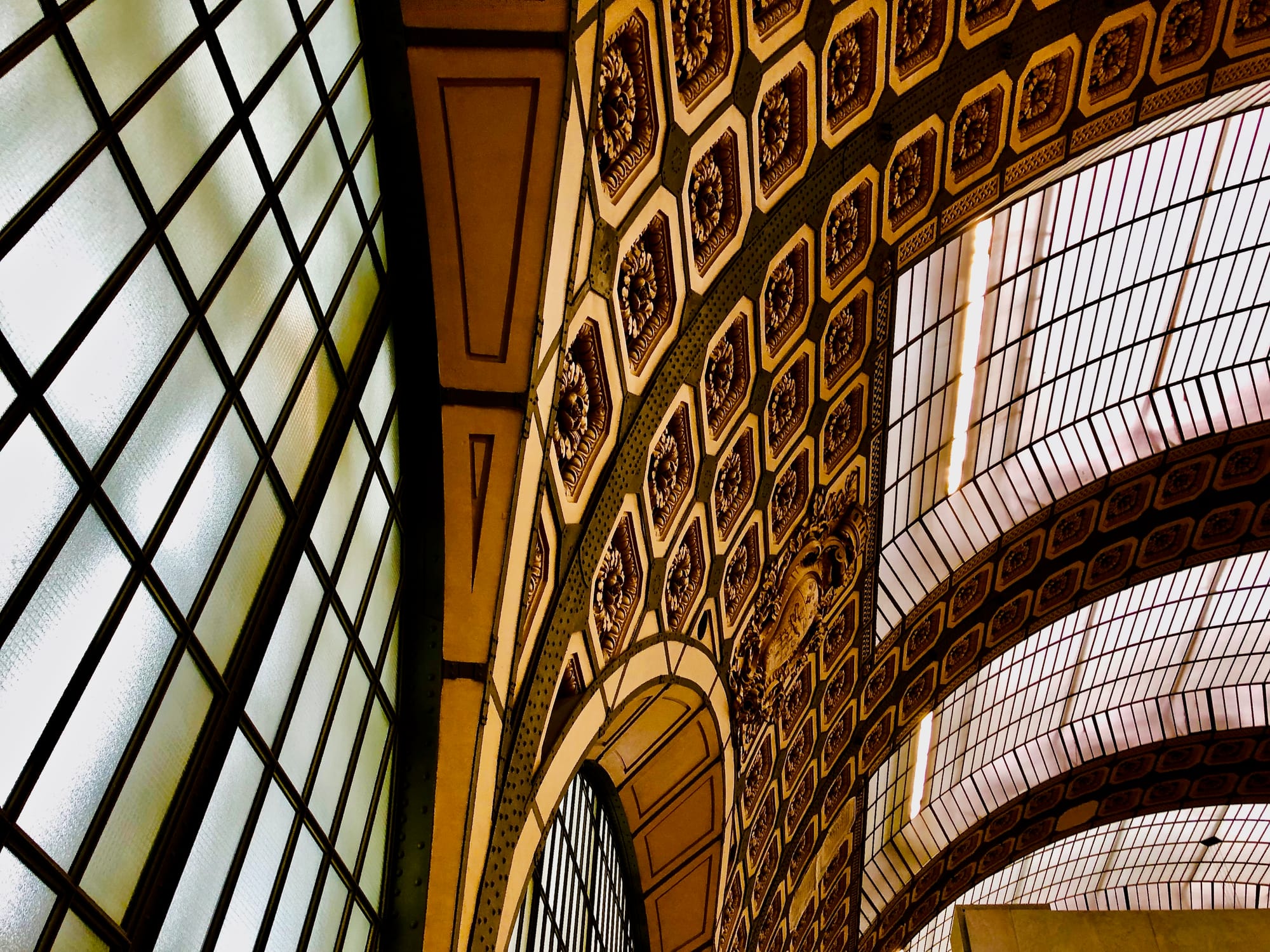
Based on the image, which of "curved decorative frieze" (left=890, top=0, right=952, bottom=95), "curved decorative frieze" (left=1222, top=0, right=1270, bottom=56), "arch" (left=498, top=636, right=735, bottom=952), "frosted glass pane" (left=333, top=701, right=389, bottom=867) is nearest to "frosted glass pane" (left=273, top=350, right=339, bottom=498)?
"frosted glass pane" (left=333, top=701, right=389, bottom=867)

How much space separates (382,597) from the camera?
6148 mm

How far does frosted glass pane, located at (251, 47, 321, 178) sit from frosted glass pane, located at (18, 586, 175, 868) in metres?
2.09

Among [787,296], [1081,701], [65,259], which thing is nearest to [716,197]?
[787,296]

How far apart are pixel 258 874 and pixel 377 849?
1.63 metres

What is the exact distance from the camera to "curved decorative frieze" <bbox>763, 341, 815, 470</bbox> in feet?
37.6

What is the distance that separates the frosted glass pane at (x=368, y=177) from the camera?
18.6 ft

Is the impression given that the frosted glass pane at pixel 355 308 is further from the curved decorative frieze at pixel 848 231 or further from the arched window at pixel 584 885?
the curved decorative frieze at pixel 848 231

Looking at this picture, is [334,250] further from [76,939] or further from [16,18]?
[76,939]

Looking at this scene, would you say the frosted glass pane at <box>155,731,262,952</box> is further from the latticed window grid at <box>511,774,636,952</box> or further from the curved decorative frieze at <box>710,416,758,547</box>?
the curved decorative frieze at <box>710,416,758,547</box>

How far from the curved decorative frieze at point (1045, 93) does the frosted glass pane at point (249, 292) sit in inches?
374

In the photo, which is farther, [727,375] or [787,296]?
[787,296]

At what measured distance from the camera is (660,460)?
9406mm

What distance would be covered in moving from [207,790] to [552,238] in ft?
11.7

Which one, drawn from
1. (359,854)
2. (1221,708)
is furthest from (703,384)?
(1221,708)
